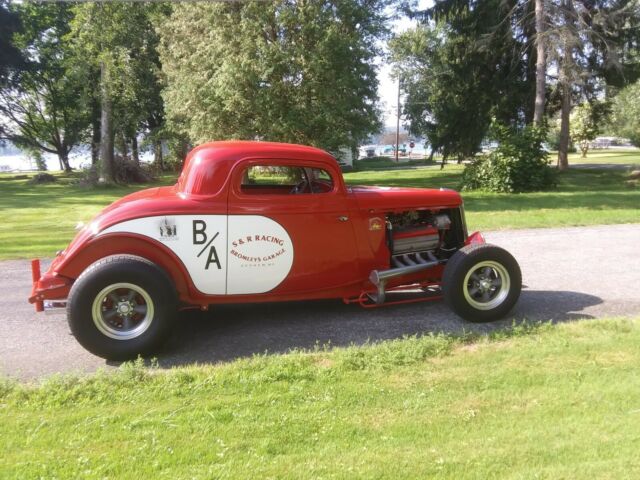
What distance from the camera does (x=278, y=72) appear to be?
60.8ft

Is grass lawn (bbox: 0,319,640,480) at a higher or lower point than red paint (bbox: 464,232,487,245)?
lower

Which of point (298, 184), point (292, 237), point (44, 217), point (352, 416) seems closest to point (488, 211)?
point (298, 184)

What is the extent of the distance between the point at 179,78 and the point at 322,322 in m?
18.6

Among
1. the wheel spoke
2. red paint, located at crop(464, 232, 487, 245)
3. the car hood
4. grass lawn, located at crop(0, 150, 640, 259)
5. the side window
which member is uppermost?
the side window

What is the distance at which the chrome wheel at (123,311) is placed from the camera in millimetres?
4434

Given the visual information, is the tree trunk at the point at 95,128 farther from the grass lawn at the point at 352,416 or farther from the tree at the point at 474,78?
the grass lawn at the point at 352,416

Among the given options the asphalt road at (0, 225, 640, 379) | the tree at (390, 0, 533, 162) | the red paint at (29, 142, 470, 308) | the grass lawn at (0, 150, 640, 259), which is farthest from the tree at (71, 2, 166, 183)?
the red paint at (29, 142, 470, 308)

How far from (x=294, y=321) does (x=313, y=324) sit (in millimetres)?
228

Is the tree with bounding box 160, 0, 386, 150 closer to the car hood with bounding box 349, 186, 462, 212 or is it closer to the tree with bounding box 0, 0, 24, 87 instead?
the car hood with bounding box 349, 186, 462, 212

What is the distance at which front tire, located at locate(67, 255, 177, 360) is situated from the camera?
436cm

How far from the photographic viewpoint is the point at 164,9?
1082 inches

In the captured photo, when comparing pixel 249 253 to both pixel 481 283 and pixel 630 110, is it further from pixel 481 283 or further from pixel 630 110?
pixel 630 110

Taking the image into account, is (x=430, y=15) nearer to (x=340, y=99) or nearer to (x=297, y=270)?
(x=340, y=99)

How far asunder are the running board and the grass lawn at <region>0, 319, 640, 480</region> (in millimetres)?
857
